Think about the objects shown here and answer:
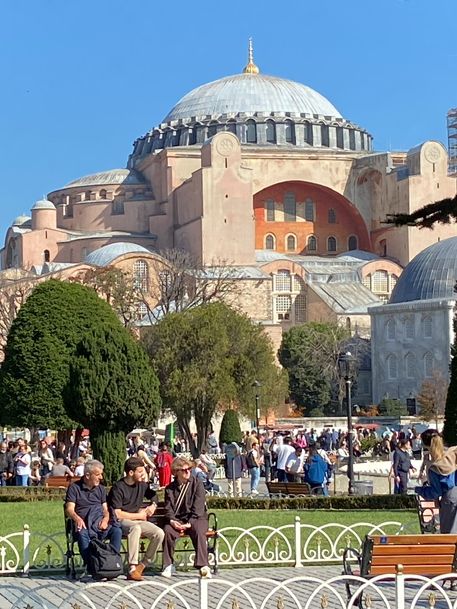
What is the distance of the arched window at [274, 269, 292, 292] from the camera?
6831cm

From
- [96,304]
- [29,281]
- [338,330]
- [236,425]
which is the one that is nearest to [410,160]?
[338,330]

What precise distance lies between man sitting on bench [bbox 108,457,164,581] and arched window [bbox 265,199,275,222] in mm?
66719

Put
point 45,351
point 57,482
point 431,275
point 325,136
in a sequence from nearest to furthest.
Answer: point 57,482 → point 45,351 → point 431,275 → point 325,136

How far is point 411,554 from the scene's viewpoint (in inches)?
339

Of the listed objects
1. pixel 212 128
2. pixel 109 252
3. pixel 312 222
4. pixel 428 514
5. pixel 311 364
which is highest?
pixel 212 128

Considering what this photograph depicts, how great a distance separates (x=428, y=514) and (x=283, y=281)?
5769 cm

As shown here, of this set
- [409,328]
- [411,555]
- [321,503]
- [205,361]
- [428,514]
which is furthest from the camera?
[409,328]

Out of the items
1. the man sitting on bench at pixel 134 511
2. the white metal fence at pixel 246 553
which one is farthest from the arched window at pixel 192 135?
the man sitting on bench at pixel 134 511

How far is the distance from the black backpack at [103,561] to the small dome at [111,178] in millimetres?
67758

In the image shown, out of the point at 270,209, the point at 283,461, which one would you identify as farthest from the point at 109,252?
the point at 283,461

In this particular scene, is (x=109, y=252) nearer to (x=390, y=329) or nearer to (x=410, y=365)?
(x=390, y=329)

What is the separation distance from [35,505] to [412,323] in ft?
136

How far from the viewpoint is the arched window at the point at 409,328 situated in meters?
57.6

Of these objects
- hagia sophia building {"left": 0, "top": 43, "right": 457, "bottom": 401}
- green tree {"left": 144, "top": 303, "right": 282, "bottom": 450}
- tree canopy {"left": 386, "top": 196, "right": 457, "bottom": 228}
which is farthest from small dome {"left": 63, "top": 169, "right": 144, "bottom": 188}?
tree canopy {"left": 386, "top": 196, "right": 457, "bottom": 228}
